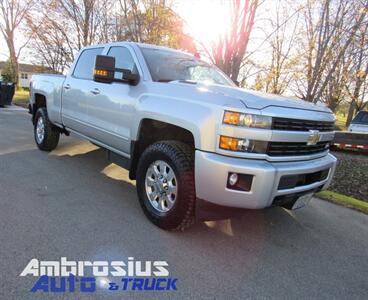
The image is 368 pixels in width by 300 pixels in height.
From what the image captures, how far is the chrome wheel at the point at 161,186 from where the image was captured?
10.5ft

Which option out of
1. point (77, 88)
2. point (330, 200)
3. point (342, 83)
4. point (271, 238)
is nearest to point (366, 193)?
point (330, 200)

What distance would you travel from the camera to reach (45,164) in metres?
5.28

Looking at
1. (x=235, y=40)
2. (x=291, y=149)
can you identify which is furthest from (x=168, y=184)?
(x=235, y=40)

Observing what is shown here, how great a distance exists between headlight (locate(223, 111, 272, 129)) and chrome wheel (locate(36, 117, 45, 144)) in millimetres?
4591

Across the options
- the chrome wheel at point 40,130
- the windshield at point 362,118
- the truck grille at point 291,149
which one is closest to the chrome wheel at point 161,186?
the truck grille at point 291,149

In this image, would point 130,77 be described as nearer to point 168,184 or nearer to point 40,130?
point 168,184

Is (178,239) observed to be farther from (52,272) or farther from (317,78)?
(317,78)

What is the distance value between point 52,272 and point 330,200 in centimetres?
412

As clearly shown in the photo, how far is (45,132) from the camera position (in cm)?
602

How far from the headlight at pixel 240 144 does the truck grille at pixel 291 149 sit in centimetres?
11

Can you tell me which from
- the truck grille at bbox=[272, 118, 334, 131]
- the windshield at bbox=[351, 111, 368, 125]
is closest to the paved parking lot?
the truck grille at bbox=[272, 118, 334, 131]

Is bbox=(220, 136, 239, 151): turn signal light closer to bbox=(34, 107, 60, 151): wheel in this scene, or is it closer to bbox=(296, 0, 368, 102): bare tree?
bbox=(34, 107, 60, 151): wheel

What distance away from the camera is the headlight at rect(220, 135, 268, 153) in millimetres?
2693

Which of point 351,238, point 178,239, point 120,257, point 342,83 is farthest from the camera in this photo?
point 342,83
